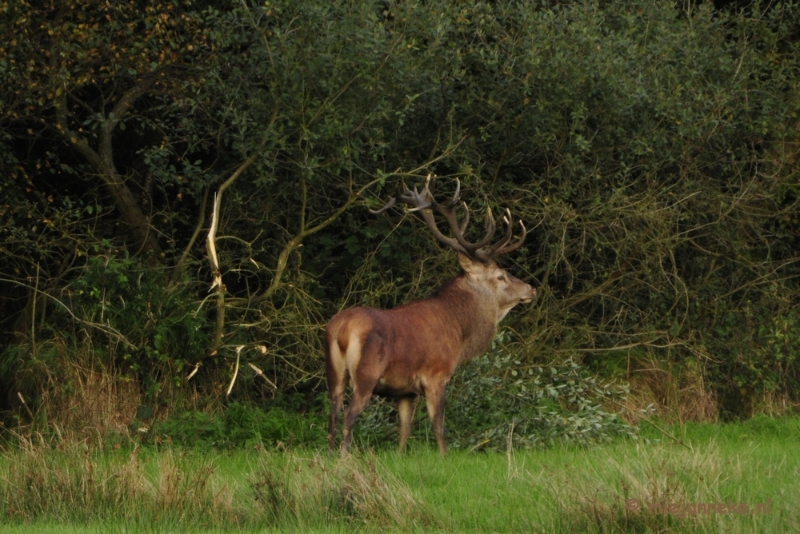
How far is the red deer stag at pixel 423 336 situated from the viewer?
10.5m

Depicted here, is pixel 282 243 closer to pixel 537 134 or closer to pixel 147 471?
pixel 537 134

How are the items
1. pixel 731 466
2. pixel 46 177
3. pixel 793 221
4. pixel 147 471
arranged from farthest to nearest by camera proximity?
pixel 793 221
pixel 46 177
pixel 147 471
pixel 731 466

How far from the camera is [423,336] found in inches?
437

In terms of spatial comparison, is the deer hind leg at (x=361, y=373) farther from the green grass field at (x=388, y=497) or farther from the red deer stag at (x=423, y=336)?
the green grass field at (x=388, y=497)

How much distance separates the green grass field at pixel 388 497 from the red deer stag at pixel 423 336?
1464 mm

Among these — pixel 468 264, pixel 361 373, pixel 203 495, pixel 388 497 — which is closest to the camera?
pixel 388 497

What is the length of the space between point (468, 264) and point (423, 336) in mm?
1216

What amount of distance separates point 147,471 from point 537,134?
6032 millimetres

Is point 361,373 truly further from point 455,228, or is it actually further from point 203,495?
point 203,495

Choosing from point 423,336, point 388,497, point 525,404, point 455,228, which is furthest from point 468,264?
point 388,497

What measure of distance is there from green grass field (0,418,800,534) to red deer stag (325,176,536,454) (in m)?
1.46

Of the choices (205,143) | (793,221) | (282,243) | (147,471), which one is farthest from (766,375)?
(147,471)

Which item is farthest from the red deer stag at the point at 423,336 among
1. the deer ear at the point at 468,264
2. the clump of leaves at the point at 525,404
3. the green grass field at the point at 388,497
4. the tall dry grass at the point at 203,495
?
the tall dry grass at the point at 203,495

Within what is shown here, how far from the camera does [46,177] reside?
14.2 meters
